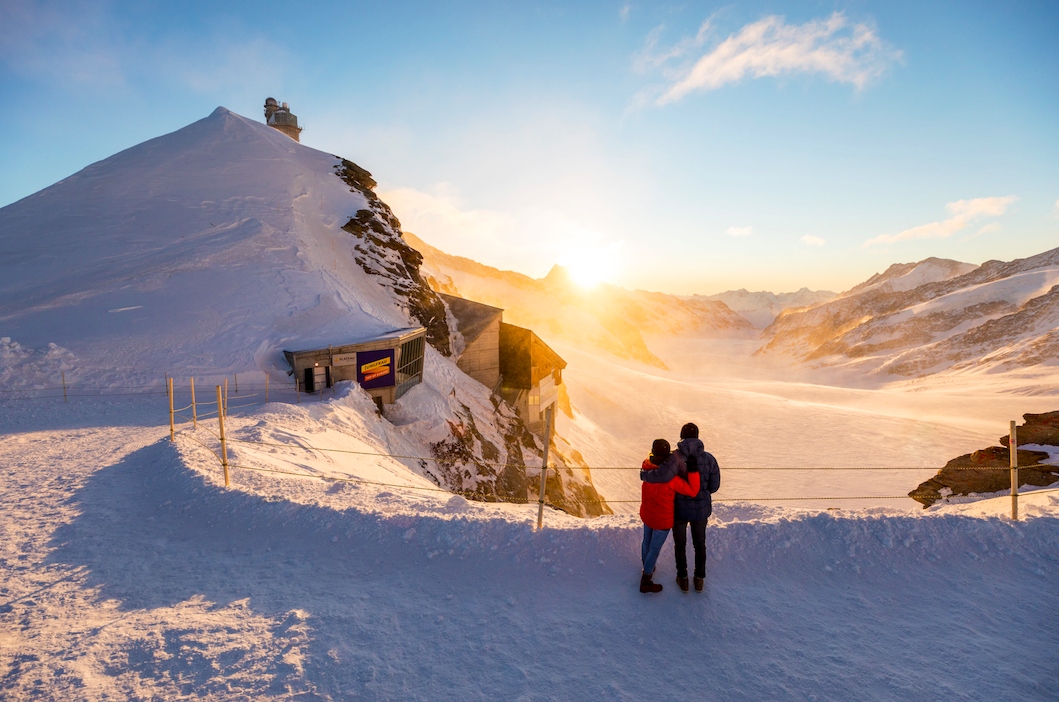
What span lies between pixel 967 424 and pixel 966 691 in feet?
144

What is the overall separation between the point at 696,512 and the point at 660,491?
619 mm

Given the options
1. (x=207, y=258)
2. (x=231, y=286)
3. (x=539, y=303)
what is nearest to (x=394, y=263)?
(x=207, y=258)

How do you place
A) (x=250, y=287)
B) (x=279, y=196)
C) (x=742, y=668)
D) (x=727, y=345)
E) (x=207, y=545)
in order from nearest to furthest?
(x=742, y=668)
(x=207, y=545)
(x=250, y=287)
(x=279, y=196)
(x=727, y=345)

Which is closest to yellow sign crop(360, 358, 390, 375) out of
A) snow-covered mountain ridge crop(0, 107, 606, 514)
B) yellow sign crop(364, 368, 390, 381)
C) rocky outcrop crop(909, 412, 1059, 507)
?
yellow sign crop(364, 368, 390, 381)

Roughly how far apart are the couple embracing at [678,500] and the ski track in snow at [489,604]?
395 mm

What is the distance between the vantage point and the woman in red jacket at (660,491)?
5.75 meters

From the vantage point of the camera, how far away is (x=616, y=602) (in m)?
5.67

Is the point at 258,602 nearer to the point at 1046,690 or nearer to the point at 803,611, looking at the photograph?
the point at 803,611

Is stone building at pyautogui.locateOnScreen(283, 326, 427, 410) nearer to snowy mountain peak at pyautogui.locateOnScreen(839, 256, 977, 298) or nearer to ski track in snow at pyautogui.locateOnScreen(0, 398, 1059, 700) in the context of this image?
ski track in snow at pyautogui.locateOnScreen(0, 398, 1059, 700)

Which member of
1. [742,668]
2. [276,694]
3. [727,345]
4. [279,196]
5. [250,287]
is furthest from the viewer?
[727,345]

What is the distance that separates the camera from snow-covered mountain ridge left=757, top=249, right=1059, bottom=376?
66125 mm

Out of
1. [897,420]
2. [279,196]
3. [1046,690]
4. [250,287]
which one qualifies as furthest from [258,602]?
[897,420]

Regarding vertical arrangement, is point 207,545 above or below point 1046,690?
above

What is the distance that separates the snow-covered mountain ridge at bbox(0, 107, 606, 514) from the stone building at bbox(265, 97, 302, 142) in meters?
11.7
